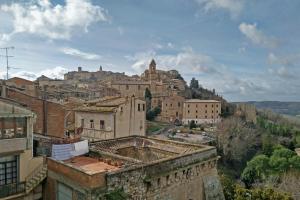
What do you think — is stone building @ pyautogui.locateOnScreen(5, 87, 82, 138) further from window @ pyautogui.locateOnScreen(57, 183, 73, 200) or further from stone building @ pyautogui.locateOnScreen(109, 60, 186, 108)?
stone building @ pyautogui.locateOnScreen(109, 60, 186, 108)

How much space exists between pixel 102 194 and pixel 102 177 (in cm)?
68

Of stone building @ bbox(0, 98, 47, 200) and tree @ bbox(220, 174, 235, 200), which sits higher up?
stone building @ bbox(0, 98, 47, 200)

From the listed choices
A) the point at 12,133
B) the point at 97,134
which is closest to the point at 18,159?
the point at 12,133

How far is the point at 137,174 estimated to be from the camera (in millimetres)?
13062

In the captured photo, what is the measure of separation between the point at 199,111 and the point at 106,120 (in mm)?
61193

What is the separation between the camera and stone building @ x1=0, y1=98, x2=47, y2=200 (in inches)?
548

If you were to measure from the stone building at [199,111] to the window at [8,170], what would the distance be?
75.9 metres

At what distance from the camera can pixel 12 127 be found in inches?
562

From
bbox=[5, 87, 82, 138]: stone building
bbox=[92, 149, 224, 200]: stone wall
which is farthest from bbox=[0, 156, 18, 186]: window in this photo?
bbox=[5, 87, 82, 138]: stone building

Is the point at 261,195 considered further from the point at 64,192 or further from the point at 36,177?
the point at 36,177

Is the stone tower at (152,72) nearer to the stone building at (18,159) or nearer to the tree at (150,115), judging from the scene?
the tree at (150,115)

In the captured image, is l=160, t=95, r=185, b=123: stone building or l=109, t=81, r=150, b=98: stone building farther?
l=109, t=81, r=150, b=98: stone building

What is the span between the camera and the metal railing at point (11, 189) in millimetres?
13605

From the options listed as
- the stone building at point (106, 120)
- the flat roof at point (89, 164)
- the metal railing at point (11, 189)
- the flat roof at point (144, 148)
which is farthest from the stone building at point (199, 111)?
the metal railing at point (11, 189)
